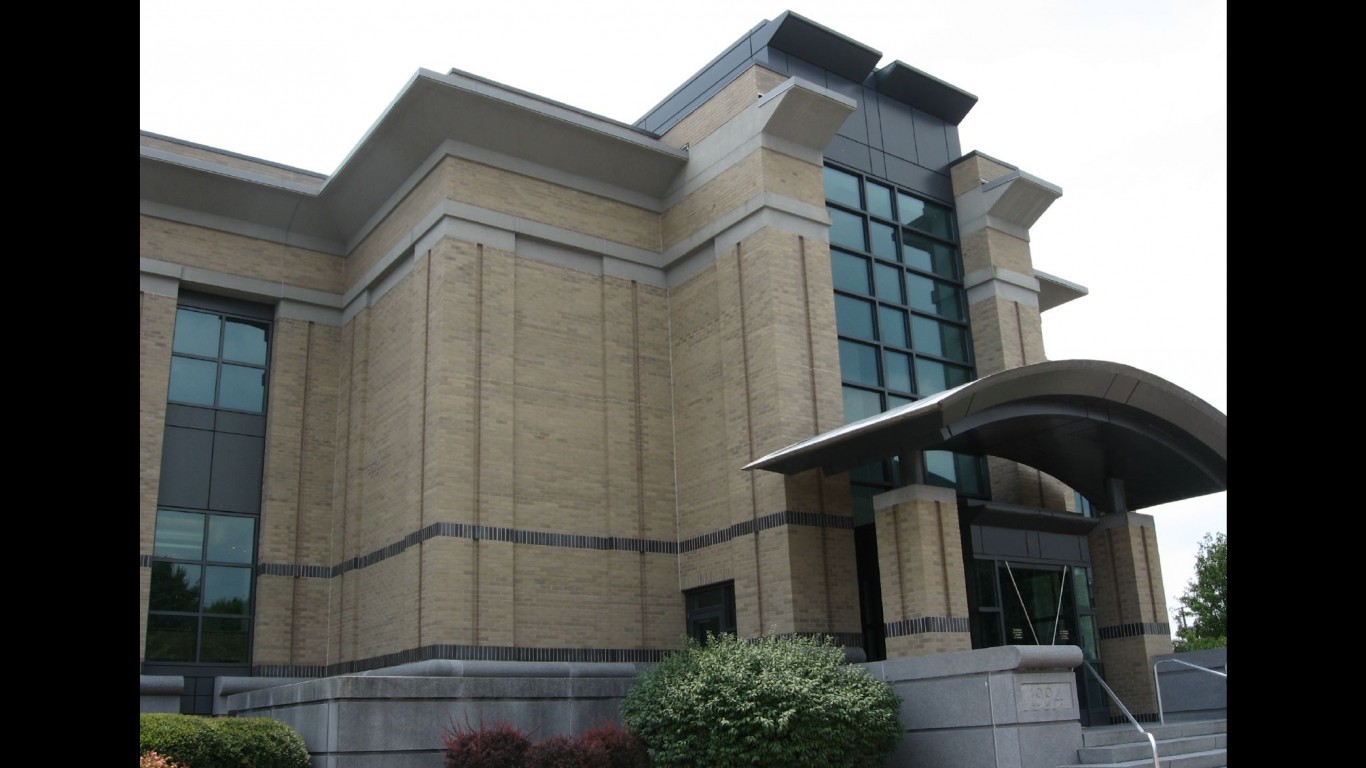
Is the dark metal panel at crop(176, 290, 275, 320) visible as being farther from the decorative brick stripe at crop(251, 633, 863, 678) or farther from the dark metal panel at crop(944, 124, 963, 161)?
the dark metal panel at crop(944, 124, 963, 161)

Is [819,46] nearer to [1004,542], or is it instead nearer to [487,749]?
[1004,542]

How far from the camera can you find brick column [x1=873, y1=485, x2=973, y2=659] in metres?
19.0

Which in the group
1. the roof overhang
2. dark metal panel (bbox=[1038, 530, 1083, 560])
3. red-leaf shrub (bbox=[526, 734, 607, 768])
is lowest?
red-leaf shrub (bbox=[526, 734, 607, 768])

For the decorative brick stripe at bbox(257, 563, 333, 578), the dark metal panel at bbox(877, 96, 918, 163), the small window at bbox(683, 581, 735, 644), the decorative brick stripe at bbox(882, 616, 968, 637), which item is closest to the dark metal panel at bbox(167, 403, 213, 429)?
the decorative brick stripe at bbox(257, 563, 333, 578)

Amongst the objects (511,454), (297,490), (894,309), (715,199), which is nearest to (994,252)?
(894,309)

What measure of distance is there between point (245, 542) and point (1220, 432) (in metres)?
19.9

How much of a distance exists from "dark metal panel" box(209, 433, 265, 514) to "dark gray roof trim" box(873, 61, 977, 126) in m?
16.7

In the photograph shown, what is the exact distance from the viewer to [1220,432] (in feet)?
68.1

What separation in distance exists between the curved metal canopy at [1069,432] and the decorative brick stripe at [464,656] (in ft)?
14.9

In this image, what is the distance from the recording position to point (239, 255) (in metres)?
26.1

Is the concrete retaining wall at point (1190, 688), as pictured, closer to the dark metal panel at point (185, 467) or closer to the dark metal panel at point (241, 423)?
the dark metal panel at point (241, 423)

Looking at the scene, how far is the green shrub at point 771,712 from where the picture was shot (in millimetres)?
15508

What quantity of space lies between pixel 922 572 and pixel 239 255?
16.9 m

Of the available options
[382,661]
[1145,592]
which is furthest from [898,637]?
[382,661]
